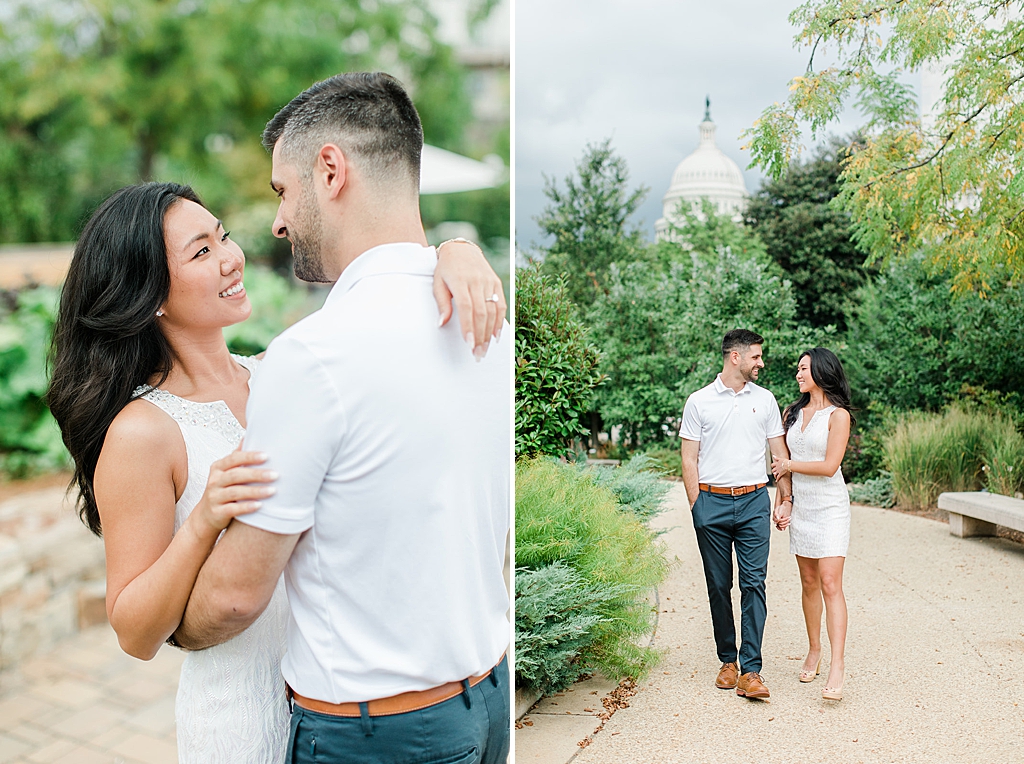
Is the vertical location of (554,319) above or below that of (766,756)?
above

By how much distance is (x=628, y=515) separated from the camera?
127 inches

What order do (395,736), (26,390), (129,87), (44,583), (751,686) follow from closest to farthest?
(395,736), (751,686), (44,583), (26,390), (129,87)

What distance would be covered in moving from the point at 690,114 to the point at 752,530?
162 centimetres

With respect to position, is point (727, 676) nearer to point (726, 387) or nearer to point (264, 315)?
point (726, 387)

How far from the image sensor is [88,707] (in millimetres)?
2971

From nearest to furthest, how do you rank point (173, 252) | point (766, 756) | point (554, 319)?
point (173, 252) → point (766, 756) → point (554, 319)

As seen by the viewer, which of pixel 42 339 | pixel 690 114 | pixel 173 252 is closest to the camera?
pixel 173 252

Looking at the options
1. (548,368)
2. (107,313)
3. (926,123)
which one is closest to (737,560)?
(548,368)

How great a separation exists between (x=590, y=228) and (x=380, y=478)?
2637mm

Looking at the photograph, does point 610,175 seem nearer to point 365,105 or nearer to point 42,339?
point 365,105

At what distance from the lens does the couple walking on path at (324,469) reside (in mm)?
916

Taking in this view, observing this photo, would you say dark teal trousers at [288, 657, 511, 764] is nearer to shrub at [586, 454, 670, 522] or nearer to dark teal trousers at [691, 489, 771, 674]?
dark teal trousers at [691, 489, 771, 674]

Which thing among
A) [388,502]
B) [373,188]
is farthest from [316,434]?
[373,188]

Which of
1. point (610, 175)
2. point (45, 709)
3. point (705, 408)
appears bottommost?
point (45, 709)
